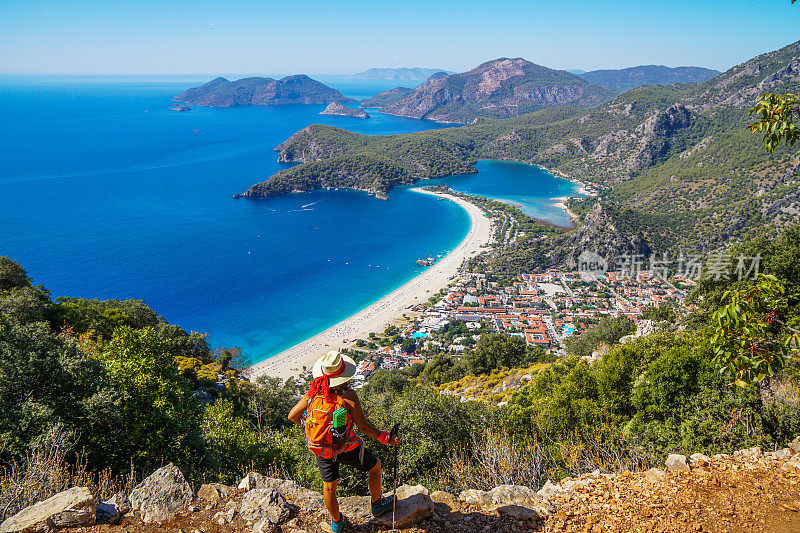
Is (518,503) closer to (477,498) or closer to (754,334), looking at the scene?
(477,498)

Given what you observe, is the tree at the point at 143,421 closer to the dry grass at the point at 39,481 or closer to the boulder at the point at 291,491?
the dry grass at the point at 39,481

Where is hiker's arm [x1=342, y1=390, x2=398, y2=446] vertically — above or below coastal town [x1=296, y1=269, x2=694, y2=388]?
above

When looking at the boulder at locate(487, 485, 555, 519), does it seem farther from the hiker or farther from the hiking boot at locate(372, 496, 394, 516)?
the hiker

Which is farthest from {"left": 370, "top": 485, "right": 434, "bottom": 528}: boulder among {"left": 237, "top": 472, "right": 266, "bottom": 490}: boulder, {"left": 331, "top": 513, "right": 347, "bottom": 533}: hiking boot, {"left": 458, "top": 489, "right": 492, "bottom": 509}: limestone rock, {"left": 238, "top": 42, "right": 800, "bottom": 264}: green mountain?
{"left": 238, "top": 42, "right": 800, "bottom": 264}: green mountain

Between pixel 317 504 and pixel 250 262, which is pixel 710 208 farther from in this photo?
pixel 317 504

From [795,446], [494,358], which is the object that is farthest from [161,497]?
[494,358]
